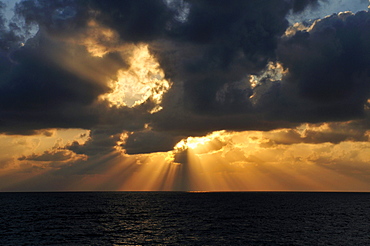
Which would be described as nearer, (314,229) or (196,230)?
(196,230)

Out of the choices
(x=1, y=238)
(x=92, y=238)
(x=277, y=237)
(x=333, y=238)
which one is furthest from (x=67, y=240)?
(x=333, y=238)

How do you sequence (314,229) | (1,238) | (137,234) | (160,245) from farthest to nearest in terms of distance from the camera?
(314,229) → (137,234) → (1,238) → (160,245)

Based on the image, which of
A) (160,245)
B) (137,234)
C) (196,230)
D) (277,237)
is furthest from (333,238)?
(137,234)

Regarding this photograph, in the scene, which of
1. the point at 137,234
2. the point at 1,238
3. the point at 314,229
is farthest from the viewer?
the point at 314,229

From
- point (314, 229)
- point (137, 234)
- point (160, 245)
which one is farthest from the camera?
point (314, 229)

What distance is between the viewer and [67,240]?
5903 centimetres

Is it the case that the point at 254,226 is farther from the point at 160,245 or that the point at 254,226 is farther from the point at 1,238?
the point at 1,238

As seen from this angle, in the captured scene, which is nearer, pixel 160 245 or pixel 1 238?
pixel 160 245

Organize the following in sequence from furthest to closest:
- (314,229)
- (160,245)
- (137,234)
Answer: (314,229) < (137,234) < (160,245)

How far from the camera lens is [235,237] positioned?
62656mm

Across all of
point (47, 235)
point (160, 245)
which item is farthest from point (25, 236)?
point (160, 245)

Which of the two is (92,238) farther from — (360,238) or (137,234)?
(360,238)

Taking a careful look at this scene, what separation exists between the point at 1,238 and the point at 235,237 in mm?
43630

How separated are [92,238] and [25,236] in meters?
13.5
